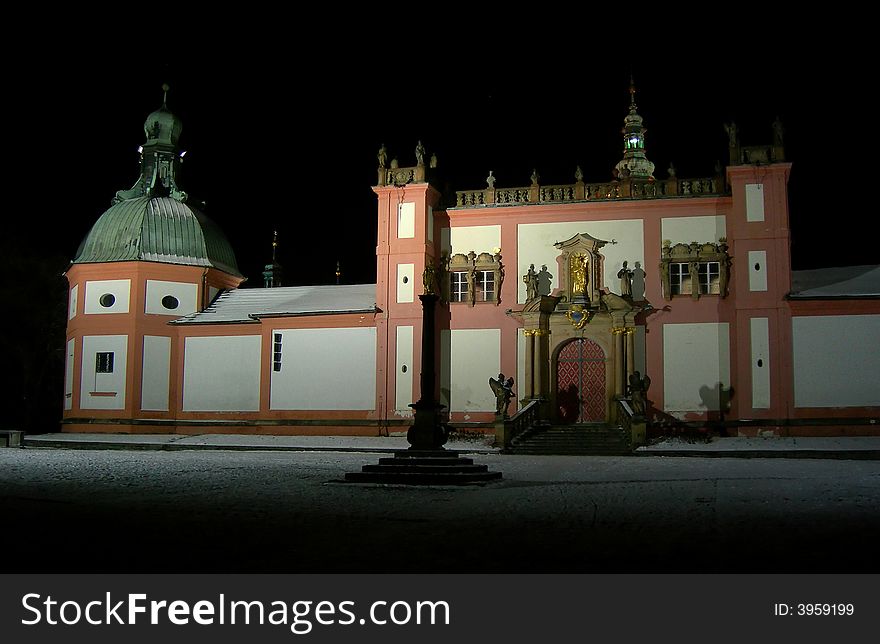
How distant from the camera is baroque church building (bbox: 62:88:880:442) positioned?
29281 millimetres

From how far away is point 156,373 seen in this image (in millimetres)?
35938

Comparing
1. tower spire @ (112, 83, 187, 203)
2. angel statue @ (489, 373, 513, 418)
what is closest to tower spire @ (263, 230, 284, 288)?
tower spire @ (112, 83, 187, 203)

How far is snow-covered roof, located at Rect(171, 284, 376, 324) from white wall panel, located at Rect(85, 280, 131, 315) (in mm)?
2088

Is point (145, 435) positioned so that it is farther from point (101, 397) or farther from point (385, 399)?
point (385, 399)

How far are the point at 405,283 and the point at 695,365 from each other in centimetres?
1016

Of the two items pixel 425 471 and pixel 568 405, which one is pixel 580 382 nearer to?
pixel 568 405

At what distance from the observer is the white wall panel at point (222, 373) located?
115 ft

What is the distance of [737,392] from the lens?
96.5ft

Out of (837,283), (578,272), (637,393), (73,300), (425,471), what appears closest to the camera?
(425,471)

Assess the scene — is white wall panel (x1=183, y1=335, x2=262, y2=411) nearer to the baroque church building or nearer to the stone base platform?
the baroque church building

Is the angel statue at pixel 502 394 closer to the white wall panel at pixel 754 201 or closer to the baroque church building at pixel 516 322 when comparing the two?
the baroque church building at pixel 516 322

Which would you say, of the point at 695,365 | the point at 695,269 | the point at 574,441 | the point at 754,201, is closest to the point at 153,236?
the point at 574,441

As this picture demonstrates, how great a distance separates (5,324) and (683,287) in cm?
3253

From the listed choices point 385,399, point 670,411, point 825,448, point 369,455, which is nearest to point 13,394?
point 385,399
